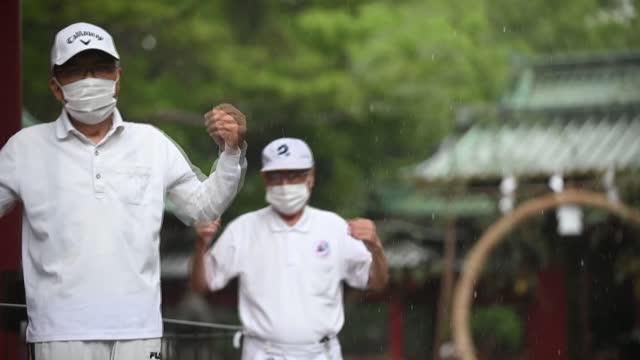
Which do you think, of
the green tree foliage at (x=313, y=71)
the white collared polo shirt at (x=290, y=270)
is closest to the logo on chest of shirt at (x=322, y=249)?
the white collared polo shirt at (x=290, y=270)

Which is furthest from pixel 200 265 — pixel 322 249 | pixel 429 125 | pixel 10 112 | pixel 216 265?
pixel 429 125

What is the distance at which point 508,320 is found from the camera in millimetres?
15195

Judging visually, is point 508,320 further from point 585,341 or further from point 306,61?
point 306,61

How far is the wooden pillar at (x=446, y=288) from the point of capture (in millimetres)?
14805

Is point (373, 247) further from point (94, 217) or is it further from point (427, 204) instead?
point (427, 204)

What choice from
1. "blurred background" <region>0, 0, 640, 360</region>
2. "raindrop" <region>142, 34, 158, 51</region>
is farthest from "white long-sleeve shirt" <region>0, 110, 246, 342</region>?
"raindrop" <region>142, 34, 158, 51</region>

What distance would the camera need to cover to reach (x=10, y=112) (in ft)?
20.3

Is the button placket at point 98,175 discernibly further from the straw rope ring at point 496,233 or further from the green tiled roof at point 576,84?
the green tiled roof at point 576,84

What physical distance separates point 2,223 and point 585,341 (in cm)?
942

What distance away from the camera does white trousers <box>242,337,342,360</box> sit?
5.94 m

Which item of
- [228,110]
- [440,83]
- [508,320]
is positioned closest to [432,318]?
[508,320]

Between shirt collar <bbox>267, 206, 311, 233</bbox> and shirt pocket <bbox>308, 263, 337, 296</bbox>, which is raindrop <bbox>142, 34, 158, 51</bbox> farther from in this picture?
shirt pocket <bbox>308, 263, 337, 296</bbox>

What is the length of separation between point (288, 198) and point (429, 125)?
26.9 feet

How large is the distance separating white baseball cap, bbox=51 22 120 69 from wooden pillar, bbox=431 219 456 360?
1072cm
